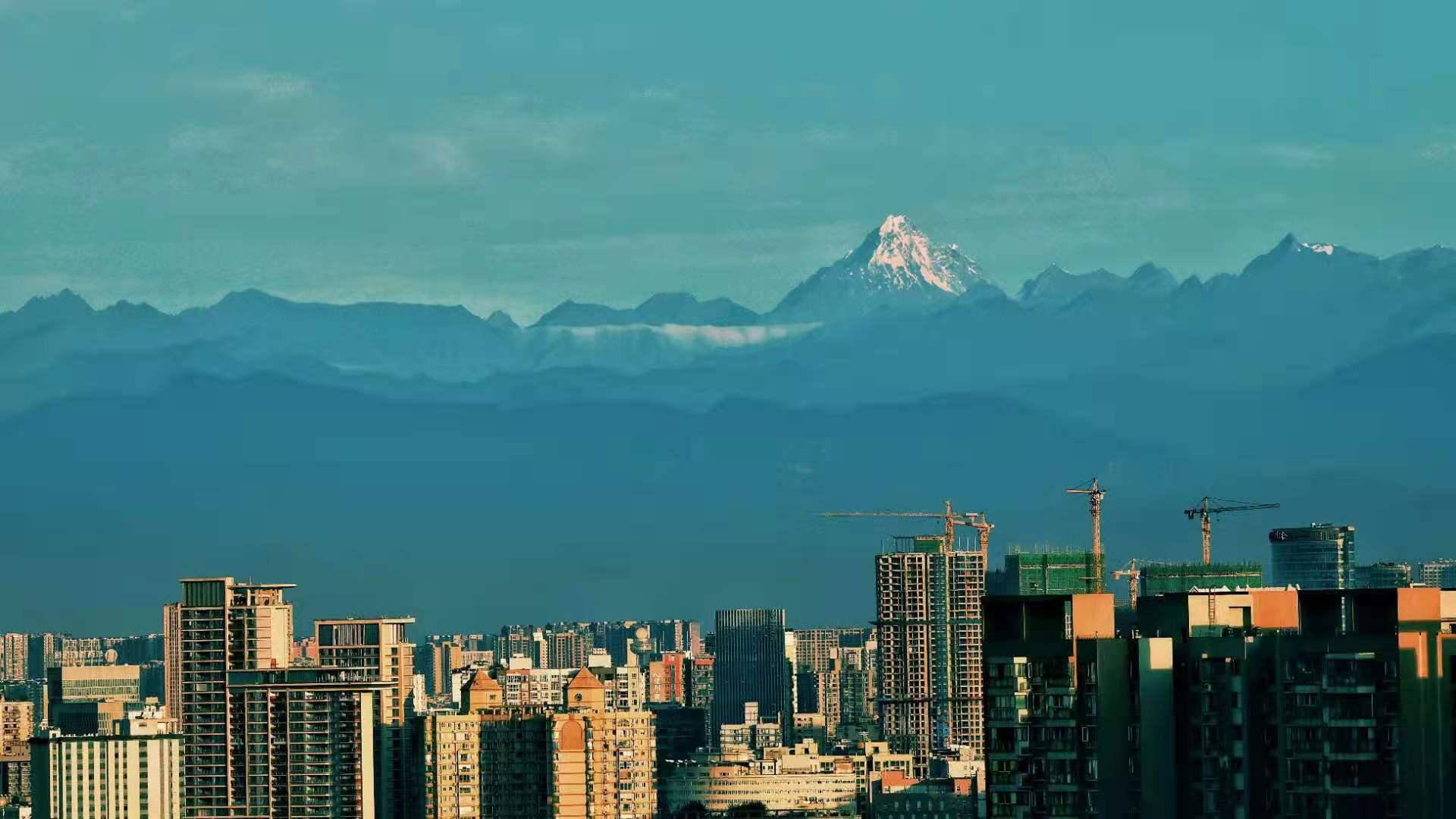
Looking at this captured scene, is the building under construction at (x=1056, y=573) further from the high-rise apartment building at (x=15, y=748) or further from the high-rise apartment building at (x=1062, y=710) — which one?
the high-rise apartment building at (x=15, y=748)

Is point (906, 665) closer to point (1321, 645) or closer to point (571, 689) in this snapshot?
point (571, 689)

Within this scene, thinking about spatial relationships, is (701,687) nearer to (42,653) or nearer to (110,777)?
(42,653)

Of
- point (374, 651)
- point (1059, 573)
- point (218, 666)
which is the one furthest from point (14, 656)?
point (1059, 573)

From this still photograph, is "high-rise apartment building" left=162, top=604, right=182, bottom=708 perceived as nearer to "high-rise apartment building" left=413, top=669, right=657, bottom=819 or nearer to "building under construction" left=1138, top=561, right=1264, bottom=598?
"high-rise apartment building" left=413, top=669, right=657, bottom=819

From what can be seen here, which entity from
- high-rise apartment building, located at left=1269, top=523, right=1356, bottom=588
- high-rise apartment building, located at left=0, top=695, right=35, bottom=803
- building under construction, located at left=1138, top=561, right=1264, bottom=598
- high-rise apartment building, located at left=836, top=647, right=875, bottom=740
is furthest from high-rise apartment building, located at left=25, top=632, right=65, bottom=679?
building under construction, located at left=1138, top=561, right=1264, bottom=598

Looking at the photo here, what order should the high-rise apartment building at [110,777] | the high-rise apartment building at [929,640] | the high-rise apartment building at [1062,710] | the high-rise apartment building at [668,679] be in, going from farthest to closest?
1. the high-rise apartment building at [668,679]
2. the high-rise apartment building at [929,640]
3. the high-rise apartment building at [110,777]
4. the high-rise apartment building at [1062,710]

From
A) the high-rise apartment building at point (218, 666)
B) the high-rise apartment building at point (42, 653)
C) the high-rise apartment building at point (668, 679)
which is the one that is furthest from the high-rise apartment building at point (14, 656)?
the high-rise apartment building at point (218, 666)
